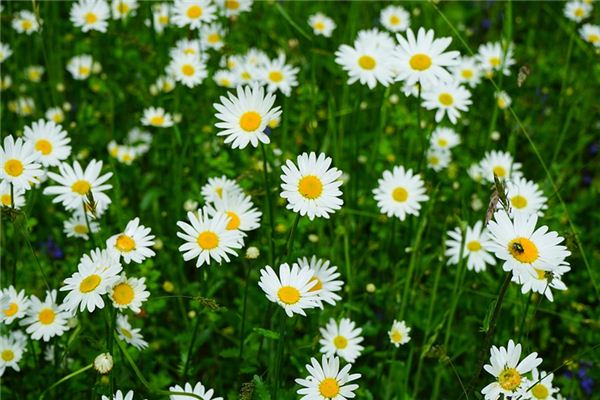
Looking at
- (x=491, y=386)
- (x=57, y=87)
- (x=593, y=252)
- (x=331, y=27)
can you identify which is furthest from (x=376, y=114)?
(x=491, y=386)

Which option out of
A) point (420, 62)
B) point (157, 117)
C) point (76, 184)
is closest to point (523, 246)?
point (420, 62)

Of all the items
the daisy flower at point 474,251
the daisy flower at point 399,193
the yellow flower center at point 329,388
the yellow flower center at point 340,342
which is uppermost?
the daisy flower at point 399,193

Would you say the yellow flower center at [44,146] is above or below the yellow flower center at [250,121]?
above

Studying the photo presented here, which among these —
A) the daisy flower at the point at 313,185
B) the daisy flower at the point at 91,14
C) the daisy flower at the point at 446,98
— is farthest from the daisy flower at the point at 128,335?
the daisy flower at the point at 91,14

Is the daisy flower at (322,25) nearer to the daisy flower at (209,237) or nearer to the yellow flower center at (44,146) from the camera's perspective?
the yellow flower center at (44,146)

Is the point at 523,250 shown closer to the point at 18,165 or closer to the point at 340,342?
the point at 340,342

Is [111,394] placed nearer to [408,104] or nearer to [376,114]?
[376,114]

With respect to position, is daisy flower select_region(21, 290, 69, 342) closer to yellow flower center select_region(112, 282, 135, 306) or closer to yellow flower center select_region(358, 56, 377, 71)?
yellow flower center select_region(112, 282, 135, 306)
